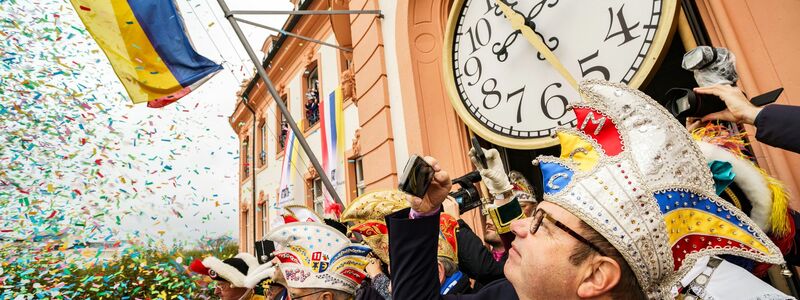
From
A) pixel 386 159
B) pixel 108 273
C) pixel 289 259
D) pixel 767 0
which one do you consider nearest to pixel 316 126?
pixel 108 273

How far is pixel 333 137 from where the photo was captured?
6590 mm

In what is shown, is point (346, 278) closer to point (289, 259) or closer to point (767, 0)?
point (289, 259)

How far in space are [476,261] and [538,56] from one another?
4.23 feet

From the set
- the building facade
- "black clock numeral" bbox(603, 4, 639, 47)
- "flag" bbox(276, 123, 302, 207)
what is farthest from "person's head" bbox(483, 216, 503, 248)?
"flag" bbox(276, 123, 302, 207)

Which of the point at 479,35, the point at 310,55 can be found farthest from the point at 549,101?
the point at 310,55

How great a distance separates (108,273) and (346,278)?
186 inches

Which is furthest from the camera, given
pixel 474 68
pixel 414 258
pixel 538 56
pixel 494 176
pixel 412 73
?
pixel 412 73

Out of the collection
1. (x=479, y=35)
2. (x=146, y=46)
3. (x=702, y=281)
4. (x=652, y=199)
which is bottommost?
(x=702, y=281)

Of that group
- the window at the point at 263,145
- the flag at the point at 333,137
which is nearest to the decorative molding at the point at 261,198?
the window at the point at 263,145

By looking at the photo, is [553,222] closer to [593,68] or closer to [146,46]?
[593,68]

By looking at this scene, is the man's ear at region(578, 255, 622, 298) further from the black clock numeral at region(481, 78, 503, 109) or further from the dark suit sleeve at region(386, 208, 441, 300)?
the black clock numeral at region(481, 78, 503, 109)

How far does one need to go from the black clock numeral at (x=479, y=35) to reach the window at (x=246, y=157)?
11476mm

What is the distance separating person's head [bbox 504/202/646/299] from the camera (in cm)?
84

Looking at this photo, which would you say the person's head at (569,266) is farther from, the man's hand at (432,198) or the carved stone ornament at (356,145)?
the carved stone ornament at (356,145)
